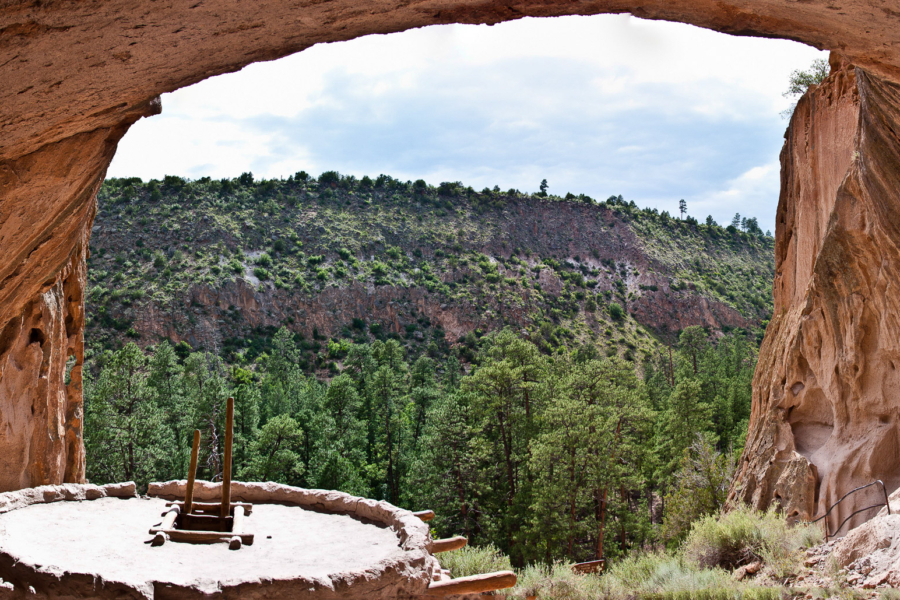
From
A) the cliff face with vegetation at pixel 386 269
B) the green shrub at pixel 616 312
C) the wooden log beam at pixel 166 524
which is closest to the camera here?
the wooden log beam at pixel 166 524

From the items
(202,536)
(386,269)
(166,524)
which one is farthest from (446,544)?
(386,269)

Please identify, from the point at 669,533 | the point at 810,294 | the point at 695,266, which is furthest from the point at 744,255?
the point at 810,294

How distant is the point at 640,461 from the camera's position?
2991cm

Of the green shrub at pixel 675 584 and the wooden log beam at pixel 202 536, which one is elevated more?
the wooden log beam at pixel 202 536

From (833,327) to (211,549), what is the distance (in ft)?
40.8

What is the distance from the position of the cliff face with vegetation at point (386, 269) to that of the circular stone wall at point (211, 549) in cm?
4344

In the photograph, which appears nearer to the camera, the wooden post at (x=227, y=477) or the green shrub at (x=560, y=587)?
the wooden post at (x=227, y=477)

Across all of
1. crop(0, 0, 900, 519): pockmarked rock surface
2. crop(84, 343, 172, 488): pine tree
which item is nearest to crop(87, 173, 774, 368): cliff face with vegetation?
crop(84, 343, 172, 488): pine tree

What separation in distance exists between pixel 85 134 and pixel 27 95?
1590 mm

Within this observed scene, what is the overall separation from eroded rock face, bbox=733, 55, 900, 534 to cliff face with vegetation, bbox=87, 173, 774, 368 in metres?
44.8

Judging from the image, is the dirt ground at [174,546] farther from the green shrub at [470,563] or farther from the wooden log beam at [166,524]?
the green shrub at [470,563]

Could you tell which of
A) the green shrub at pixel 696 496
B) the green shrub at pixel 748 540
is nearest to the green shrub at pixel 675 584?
the green shrub at pixel 748 540

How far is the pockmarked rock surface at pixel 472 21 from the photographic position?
3637 millimetres

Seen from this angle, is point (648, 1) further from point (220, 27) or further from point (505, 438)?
point (505, 438)
